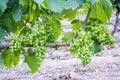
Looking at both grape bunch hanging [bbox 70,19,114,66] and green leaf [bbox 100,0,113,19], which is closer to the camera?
→ grape bunch hanging [bbox 70,19,114,66]

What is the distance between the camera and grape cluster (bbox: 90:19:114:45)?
1.77m

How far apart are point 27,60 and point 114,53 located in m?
4.90

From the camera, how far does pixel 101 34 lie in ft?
5.81

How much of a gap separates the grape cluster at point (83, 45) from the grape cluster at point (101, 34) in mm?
63

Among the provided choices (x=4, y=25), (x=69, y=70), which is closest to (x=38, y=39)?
(x=4, y=25)

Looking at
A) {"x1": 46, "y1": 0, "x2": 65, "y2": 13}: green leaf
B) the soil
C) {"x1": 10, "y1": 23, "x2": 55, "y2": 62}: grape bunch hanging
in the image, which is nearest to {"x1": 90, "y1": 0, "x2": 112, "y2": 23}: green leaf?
{"x1": 10, "y1": 23, "x2": 55, "y2": 62}: grape bunch hanging

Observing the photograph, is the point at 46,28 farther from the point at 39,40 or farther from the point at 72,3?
the point at 72,3

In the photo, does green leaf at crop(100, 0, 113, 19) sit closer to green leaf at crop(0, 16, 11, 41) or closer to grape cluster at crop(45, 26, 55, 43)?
grape cluster at crop(45, 26, 55, 43)

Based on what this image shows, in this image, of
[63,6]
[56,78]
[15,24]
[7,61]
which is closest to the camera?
[63,6]

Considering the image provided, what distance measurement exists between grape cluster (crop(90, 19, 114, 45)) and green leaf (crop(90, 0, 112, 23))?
8 centimetres

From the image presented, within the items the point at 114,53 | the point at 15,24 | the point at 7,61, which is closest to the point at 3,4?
the point at 15,24

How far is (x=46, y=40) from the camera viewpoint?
5.86ft

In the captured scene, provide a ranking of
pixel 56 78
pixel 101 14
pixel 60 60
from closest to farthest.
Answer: pixel 101 14, pixel 56 78, pixel 60 60

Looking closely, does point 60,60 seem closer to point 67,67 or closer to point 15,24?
point 67,67
